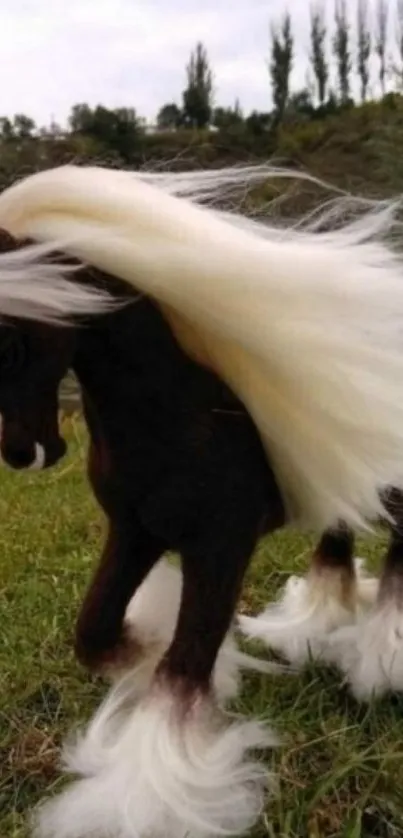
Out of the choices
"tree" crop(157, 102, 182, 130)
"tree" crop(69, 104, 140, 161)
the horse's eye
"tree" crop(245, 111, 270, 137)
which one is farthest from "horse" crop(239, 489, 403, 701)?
"tree" crop(245, 111, 270, 137)

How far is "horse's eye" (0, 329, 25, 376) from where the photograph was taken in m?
1.05

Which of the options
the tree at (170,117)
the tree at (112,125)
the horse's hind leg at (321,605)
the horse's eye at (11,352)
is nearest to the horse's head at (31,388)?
the horse's eye at (11,352)

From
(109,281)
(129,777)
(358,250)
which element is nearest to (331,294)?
(358,250)

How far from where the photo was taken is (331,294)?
112cm

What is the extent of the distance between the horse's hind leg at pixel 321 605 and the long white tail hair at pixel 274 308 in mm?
399

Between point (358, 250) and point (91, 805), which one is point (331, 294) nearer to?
point (358, 250)

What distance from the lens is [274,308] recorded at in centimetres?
110

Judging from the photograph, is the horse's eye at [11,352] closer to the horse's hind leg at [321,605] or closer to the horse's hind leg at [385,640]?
the horse's hind leg at [385,640]

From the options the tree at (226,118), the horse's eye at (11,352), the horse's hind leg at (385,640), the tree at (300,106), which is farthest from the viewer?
the tree at (300,106)

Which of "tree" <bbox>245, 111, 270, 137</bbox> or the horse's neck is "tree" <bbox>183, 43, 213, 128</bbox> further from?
the horse's neck

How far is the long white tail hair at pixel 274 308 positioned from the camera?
3.52 ft

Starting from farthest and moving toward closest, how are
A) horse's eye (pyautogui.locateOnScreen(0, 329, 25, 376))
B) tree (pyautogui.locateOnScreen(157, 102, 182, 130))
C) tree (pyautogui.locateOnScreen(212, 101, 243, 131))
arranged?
1. tree (pyautogui.locateOnScreen(212, 101, 243, 131))
2. tree (pyautogui.locateOnScreen(157, 102, 182, 130))
3. horse's eye (pyautogui.locateOnScreen(0, 329, 25, 376))

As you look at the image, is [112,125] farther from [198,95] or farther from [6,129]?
[198,95]

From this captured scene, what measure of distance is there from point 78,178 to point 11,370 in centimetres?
19
